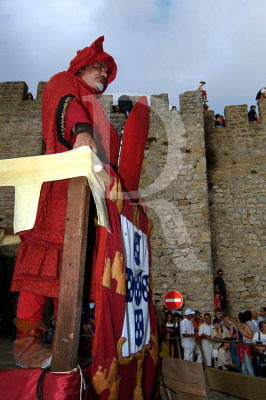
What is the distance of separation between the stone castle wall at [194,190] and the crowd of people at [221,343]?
1.72 metres

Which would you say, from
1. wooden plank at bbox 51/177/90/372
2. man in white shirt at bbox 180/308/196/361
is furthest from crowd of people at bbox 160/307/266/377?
wooden plank at bbox 51/177/90/372

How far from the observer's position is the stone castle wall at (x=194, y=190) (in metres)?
8.45

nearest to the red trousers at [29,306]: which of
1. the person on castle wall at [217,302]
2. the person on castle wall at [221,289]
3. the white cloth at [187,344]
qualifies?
the white cloth at [187,344]

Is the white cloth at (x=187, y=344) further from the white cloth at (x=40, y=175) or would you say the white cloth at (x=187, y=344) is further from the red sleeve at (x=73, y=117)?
the red sleeve at (x=73, y=117)

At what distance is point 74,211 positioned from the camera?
1.70m

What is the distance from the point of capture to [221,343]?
5340mm

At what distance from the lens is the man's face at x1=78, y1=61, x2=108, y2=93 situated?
7.93ft

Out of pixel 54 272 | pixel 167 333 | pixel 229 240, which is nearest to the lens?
pixel 54 272

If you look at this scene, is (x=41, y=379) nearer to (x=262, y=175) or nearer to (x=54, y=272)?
(x=54, y=272)

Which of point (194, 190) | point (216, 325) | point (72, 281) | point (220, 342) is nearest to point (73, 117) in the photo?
point (72, 281)

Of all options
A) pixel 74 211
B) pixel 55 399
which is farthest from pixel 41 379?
pixel 74 211

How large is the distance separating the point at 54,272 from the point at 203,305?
6.84 m

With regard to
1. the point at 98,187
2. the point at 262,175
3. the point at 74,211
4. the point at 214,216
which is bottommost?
the point at 74,211

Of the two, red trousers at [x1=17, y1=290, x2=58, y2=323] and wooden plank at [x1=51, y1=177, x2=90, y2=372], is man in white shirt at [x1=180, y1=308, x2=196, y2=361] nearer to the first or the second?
red trousers at [x1=17, y1=290, x2=58, y2=323]
